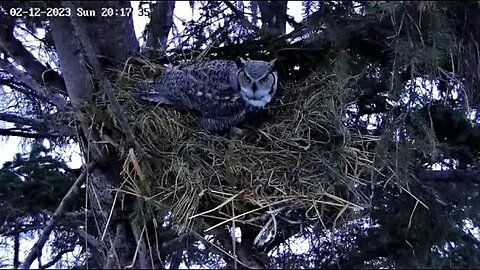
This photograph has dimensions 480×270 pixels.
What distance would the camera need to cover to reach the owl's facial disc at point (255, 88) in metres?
2.69

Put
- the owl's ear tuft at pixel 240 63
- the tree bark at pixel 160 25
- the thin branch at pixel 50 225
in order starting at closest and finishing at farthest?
the thin branch at pixel 50 225
the owl's ear tuft at pixel 240 63
the tree bark at pixel 160 25

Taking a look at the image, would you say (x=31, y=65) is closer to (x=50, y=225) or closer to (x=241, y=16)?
(x=50, y=225)

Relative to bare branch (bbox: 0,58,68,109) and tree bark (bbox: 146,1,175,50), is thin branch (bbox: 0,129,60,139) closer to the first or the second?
tree bark (bbox: 146,1,175,50)

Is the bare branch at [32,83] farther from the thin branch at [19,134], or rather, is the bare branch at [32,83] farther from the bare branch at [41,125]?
the thin branch at [19,134]

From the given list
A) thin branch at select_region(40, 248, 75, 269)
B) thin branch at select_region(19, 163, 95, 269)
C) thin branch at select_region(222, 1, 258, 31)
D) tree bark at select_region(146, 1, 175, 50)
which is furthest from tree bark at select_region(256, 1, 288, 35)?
thin branch at select_region(40, 248, 75, 269)

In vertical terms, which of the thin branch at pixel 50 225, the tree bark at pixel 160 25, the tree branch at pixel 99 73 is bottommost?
the thin branch at pixel 50 225

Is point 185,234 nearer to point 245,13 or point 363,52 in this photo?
point 363,52

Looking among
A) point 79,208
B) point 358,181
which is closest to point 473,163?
point 358,181

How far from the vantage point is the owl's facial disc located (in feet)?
8.83

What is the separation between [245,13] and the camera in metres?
3.26

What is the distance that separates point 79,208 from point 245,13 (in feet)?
3.24

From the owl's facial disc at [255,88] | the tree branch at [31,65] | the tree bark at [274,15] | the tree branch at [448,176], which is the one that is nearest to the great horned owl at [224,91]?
the owl's facial disc at [255,88]

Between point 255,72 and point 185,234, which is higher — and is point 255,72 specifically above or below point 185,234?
above

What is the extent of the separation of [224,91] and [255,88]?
0.10 meters
